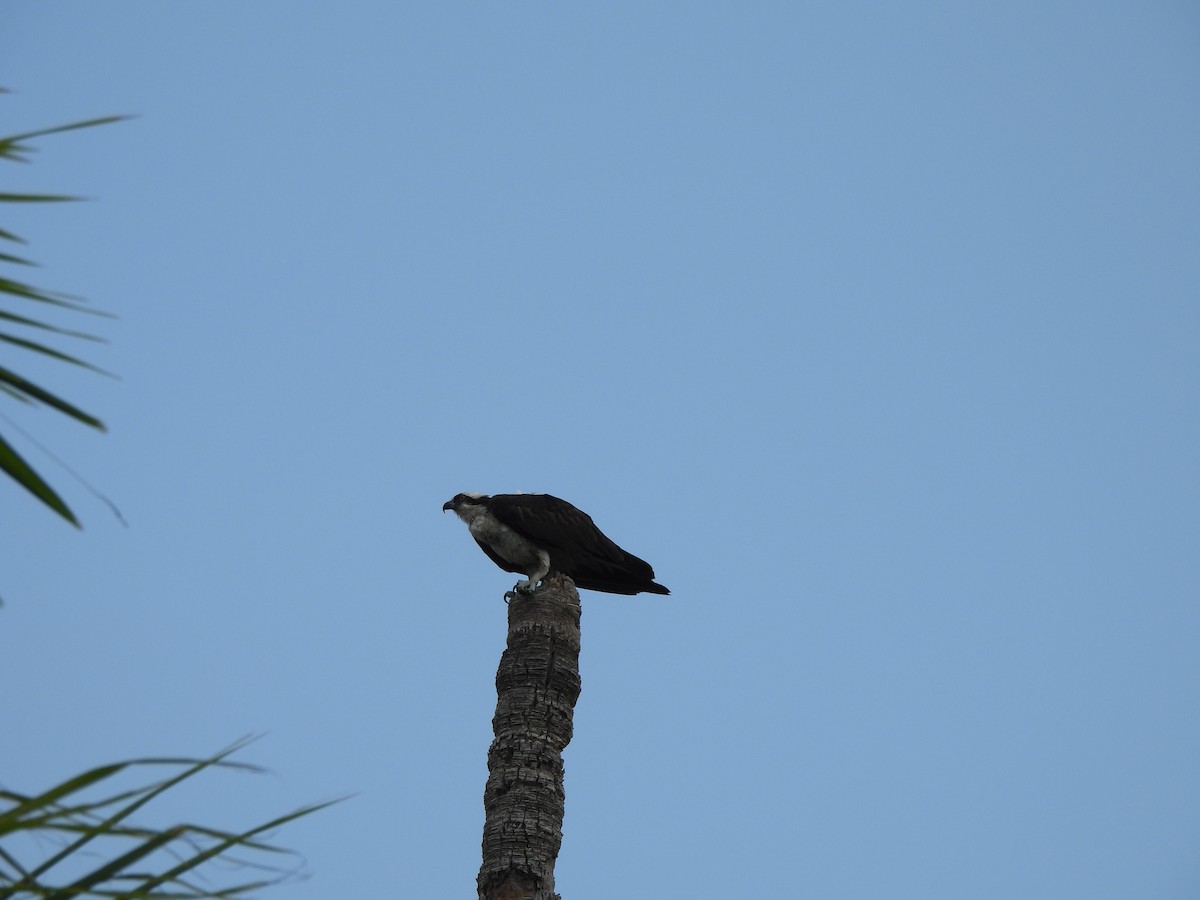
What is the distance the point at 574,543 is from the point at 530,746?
292cm

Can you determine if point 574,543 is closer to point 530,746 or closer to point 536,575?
point 536,575

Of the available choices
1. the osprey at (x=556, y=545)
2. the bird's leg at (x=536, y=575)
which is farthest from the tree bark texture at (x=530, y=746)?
the osprey at (x=556, y=545)

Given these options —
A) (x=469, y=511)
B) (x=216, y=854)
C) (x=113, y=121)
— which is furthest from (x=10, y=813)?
(x=469, y=511)

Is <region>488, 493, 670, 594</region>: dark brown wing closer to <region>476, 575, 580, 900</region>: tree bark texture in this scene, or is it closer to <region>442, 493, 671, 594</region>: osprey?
<region>442, 493, 671, 594</region>: osprey

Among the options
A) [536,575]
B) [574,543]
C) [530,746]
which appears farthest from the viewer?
[574,543]

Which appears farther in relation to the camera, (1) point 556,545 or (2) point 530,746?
(1) point 556,545

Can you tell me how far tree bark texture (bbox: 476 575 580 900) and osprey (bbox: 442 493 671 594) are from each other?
61.0 inches

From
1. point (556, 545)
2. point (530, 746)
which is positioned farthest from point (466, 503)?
point (530, 746)

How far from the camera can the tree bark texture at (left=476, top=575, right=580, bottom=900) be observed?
344 inches

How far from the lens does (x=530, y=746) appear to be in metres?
9.13

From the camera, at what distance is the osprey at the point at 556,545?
462 inches

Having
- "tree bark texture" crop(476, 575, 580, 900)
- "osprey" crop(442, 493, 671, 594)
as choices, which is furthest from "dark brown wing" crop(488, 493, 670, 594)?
"tree bark texture" crop(476, 575, 580, 900)

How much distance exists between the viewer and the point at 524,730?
362 inches

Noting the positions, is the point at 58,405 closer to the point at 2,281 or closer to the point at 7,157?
the point at 2,281
